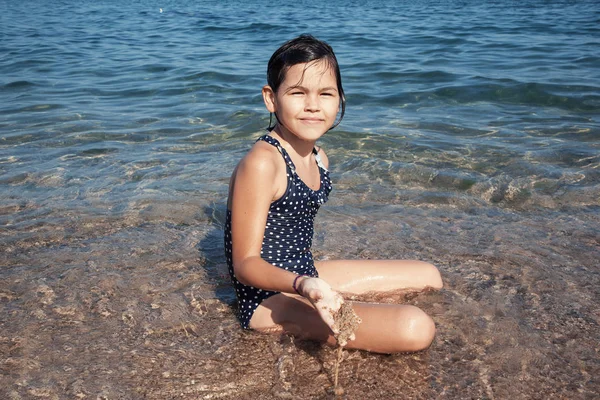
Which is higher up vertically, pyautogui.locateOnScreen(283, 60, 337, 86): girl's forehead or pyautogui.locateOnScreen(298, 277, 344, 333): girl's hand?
pyautogui.locateOnScreen(283, 60, 337, 86): girl's forehead

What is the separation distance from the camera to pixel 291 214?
2977 mm

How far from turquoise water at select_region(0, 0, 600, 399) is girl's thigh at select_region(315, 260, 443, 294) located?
0.39 feet

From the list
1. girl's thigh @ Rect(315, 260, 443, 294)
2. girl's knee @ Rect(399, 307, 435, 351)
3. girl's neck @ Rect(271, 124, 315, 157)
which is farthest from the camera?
girl's thigh @ Rect(315, 260, 443, 294)

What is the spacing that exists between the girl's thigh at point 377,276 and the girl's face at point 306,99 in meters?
0.80

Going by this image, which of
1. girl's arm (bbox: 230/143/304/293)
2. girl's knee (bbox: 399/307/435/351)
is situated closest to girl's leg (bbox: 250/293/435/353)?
girl's knee (bbox: 399/307/435/351)

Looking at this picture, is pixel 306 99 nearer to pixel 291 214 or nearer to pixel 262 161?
pixel 262 161

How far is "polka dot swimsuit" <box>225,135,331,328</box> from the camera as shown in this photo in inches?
113

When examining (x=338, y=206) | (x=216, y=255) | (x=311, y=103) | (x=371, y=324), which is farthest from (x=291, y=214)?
(x=338, y=206)

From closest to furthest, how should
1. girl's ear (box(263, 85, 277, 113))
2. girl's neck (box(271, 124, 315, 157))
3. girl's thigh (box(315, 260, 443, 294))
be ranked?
1. girl's ear (box(263, 85, 277, 113))
2. girl's neck (box(271, 124, 315, 157))
3. girl's thigh (box(315, 260, 443, 294))

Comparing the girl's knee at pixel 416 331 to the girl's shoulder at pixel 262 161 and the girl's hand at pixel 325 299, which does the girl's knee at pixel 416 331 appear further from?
the girl's shoulder at pixel 262 161

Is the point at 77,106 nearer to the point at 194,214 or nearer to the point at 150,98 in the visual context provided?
the point at 150,98

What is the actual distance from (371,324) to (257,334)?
0.56 metres

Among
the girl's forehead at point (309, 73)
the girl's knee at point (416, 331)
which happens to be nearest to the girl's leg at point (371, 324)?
the girl's knee at point (416, 331)

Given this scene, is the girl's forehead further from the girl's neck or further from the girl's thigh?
the girl's thigh
